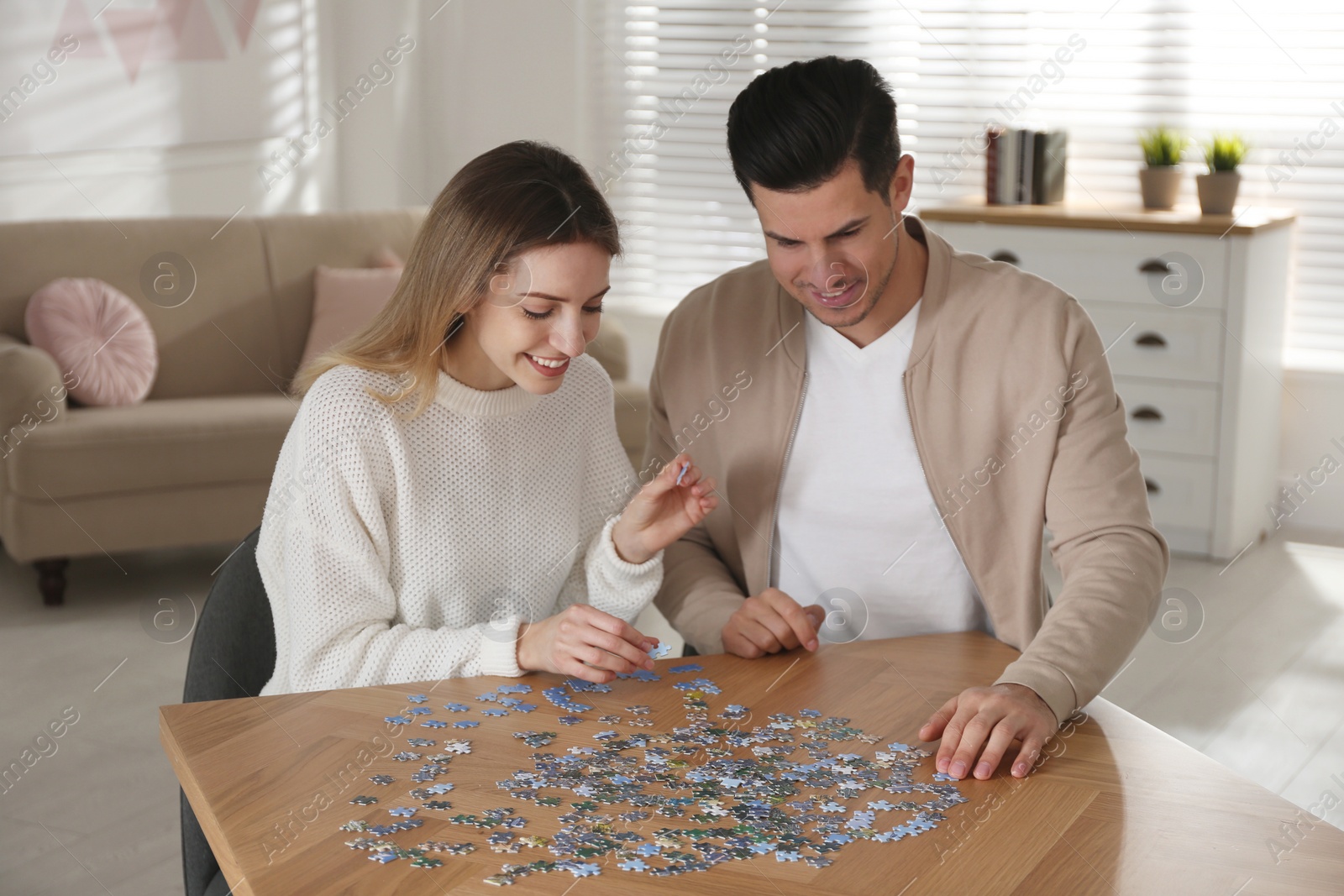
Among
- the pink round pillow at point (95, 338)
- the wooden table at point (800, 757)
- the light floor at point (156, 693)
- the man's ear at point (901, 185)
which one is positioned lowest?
the light floor at point (156, 693)

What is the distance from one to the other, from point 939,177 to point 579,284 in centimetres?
446

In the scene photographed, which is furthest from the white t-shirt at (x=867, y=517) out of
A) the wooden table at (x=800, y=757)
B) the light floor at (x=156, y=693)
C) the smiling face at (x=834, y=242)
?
the light floor at (x=156, y=693)

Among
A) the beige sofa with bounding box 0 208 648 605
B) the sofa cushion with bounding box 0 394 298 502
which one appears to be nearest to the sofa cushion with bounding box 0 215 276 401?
the beige sofa with bounding box 0 208 648 605

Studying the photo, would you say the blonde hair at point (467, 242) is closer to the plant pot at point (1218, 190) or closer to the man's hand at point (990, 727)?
the man's hand at point (990, 727)

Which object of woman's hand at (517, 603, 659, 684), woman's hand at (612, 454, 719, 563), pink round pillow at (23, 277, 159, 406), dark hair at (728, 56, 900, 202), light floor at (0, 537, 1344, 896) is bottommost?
light floor at (0, 537, 1344, 896)

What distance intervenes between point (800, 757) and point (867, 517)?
0.73 meters

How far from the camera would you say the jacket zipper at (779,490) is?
2.13 meters

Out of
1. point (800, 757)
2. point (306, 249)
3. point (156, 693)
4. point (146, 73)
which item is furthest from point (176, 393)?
point (800, 757)

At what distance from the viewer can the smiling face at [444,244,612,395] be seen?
1758mm

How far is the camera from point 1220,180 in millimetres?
4949

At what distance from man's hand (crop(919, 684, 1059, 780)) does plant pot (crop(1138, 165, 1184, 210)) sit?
411 cm

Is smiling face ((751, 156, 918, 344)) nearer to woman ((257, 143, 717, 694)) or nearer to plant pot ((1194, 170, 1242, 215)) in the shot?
woman ((257, 143, 717, 694))

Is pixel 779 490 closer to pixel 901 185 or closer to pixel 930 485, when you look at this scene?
pixel 930 485

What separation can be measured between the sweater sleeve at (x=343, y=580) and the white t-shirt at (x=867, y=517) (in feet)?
1.98
